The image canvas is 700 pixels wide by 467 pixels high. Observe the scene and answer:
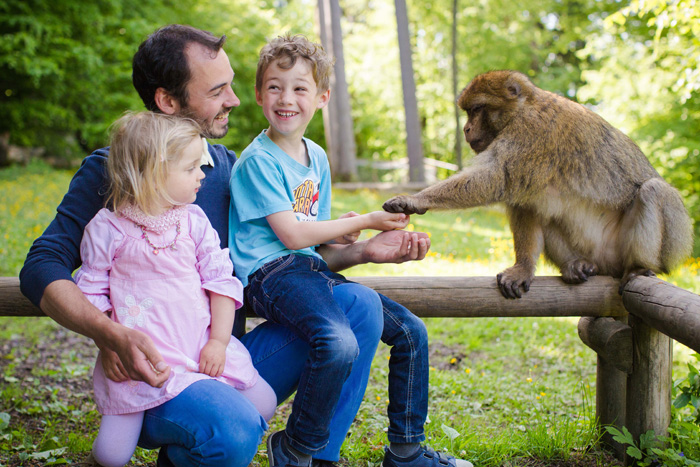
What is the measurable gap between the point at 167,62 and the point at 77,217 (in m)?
0.70

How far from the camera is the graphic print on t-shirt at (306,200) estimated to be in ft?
7.95

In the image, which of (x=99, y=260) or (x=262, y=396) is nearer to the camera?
(x=99, y=260)

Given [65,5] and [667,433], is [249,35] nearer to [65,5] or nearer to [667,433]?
[65,5]

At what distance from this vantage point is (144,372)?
1809 mm

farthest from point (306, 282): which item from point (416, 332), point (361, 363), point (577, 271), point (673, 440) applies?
point (673, 440)

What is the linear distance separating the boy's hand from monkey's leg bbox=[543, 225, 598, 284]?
928mm

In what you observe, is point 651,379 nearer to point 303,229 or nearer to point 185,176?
point 303,229

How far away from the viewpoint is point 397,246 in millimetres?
2566

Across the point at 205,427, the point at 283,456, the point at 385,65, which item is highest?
the point at 385,65

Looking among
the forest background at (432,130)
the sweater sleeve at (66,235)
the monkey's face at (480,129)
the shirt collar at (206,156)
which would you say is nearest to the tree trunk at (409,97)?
the forest background at (432,130)

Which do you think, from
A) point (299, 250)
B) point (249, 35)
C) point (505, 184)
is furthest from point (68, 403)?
point (249, 35)

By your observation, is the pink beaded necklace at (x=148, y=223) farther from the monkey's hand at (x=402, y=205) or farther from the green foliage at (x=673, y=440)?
the green foliage at (x=673, y=440)

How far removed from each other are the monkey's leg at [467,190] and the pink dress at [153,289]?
1147 millimetres

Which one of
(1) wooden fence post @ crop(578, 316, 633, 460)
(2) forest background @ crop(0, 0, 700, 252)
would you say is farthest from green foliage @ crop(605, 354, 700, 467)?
(2) forest background @ crop(0, 0, 700, 252)
